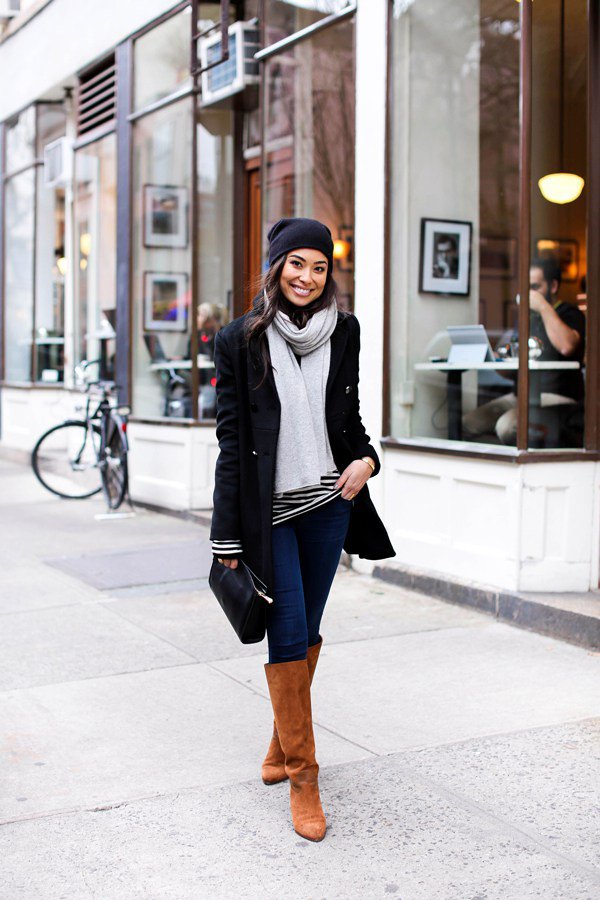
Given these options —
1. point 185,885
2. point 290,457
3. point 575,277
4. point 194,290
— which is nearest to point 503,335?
point 575,277

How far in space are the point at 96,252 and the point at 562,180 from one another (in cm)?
665

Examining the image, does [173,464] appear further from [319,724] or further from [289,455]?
[289,455]

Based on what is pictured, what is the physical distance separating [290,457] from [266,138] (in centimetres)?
593

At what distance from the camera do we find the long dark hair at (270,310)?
12.1 feet

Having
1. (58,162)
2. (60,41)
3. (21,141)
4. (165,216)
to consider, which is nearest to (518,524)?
(165,216)

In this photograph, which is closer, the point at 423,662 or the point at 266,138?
the point at 423,662

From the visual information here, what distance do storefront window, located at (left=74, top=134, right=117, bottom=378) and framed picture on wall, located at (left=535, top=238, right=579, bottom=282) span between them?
18.3 ft

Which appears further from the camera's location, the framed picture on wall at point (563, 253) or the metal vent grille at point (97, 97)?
the metal vent grille at point (97, 97)

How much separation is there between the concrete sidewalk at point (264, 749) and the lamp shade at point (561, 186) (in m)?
2.44

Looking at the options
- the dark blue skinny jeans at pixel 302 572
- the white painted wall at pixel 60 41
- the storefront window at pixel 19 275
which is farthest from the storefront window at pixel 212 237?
the dark blue skinny jeans at pixel 302 572

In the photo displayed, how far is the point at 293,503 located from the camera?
12.2 feet

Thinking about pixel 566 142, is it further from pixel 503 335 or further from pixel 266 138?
pixel 266 138

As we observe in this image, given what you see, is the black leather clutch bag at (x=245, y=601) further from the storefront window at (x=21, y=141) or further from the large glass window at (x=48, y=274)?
the storefront window at (x=21, y=141)

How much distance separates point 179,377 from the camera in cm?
1016
